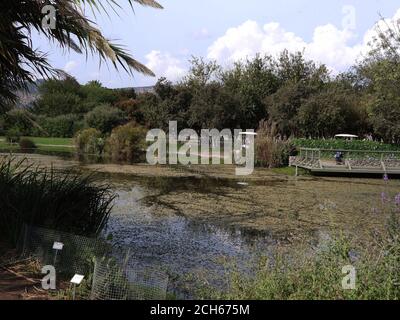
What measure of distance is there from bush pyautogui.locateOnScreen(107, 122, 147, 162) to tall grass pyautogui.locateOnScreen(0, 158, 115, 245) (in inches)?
750

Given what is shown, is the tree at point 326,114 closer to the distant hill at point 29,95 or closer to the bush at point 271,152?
the bush at point 271,152

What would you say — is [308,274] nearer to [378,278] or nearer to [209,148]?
[378,278]

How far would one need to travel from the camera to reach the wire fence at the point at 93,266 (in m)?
3.65

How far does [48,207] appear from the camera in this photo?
5633 mm

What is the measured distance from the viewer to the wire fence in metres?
3.65

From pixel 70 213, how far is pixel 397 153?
68.3 feet

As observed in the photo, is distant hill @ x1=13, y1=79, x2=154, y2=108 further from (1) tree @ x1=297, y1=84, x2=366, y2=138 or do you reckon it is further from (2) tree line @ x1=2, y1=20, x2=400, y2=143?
(1) tree @ x1=297, y1=84, x2=366, y2=138

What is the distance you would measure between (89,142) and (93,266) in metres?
24.4

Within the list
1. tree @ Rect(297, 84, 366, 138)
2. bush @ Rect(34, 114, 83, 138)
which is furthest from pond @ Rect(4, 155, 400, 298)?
bush @ Rect(34, 114, 83, 138)

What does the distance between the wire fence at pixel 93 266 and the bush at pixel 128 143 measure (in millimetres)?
20873

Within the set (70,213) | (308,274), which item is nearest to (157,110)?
(70,213)

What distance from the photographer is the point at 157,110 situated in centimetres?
3659

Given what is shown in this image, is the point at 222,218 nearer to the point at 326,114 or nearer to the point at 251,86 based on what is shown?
the point at 326,114

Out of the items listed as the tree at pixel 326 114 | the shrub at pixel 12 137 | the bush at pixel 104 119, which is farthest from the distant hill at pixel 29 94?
the shrub at pixel 12 137
